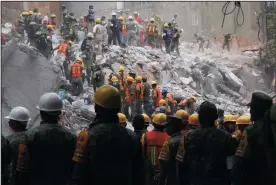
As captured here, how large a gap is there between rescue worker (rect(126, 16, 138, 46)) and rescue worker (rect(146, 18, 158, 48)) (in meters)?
0.49

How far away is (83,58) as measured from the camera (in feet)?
55.9

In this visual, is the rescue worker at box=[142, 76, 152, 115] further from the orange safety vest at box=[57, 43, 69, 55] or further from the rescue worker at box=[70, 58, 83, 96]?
the orange safety vest at box=[57, 43, 69, 55]

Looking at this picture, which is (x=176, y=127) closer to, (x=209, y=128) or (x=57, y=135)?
(x=209, y=128)

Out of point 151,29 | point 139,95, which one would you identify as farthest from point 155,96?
point 151,29

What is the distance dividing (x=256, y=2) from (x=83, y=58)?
15913mm

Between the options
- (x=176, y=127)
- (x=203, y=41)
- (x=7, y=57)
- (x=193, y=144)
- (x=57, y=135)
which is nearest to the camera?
(x=57, y=135)

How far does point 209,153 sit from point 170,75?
1749 cm

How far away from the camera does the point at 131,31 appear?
21.3 m

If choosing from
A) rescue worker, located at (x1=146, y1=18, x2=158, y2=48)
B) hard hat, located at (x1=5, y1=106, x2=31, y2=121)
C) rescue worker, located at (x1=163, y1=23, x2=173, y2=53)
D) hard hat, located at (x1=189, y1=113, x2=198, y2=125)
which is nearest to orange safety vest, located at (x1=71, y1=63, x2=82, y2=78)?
rescue worker, located at (x1=146, y1=18, x2=158, y2=48)

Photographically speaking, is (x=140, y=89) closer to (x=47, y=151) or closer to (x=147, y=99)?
(x=147, y=99)

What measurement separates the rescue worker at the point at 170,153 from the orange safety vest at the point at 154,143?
45cm

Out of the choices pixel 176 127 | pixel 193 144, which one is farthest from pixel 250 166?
pixel 176 127

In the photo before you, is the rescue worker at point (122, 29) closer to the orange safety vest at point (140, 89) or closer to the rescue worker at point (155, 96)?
the rescue worker at point (155, 96)

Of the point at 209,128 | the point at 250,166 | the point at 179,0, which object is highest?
the point at 179,0
